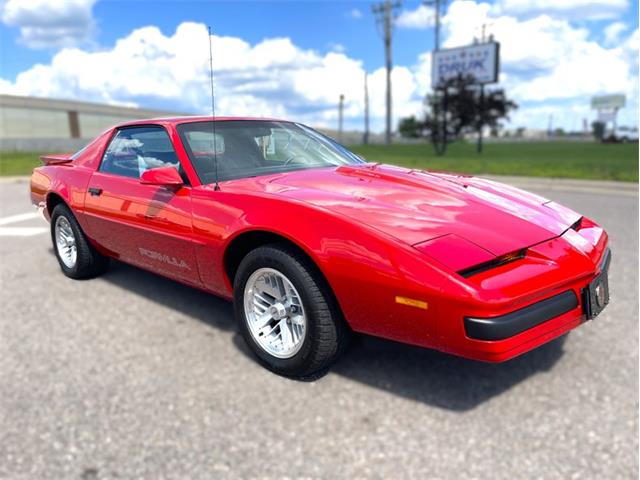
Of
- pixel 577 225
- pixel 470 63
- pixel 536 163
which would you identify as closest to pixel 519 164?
pixel 536 163

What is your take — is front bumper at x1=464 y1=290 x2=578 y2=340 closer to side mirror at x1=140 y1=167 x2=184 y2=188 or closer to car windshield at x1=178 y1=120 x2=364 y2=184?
car windshield at x1=178 y1=120 x2=364 y2=184

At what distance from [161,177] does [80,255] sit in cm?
36

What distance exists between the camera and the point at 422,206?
35.0 inches

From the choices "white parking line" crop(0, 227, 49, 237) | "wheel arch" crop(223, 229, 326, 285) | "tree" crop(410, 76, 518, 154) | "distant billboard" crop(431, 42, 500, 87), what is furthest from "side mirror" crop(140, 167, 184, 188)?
"distant billboard" crop(431, 42, 500, 87)

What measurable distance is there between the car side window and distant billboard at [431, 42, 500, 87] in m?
74.6

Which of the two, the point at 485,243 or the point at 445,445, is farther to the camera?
the point at 445,445

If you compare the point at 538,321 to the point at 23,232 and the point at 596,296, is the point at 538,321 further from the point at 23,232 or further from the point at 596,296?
the point at 23,232

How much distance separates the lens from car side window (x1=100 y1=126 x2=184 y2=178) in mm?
1071

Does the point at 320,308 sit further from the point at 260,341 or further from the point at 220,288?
the point at 220,288

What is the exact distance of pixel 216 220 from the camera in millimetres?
1061

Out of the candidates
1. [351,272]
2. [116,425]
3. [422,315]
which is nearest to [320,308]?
[351,272]

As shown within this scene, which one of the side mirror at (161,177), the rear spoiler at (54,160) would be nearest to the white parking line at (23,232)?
the rear spoiler at (54,160)

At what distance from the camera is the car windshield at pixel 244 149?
1.05 m

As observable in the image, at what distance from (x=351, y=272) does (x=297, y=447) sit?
193 metres
